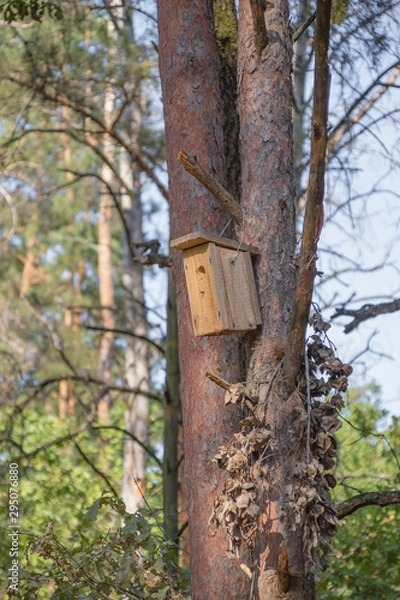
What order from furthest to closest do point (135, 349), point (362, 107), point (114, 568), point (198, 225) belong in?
point (135, 349), point (362, 107), point (114, 568), point (198, 225)

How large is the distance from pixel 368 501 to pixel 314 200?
4.93ft

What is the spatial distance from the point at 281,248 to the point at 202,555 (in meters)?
1.20

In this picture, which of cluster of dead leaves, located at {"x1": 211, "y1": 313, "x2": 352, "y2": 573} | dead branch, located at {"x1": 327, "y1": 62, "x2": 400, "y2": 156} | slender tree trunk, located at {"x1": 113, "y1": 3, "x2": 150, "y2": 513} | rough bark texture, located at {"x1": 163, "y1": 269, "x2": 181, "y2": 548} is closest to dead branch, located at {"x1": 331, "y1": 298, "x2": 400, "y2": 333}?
dead branch, located at {"x1": 327, "y1": 62, "x2": 400, "y2": 156}

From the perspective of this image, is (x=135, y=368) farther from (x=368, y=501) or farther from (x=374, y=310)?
(x=368, y=501)

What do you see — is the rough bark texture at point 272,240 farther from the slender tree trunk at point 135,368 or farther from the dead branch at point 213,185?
the slender tree trunk at point 135,368

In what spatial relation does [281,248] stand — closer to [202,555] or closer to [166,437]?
[202,555]

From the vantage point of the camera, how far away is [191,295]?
3191 millimetres

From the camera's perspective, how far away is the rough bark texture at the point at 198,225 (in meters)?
3.07

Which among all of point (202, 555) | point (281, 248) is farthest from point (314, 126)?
point (202, 555)

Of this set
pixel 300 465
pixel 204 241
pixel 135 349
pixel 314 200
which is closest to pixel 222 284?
pixel 204 241

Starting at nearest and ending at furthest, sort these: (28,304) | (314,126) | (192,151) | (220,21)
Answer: (314,126), (192,151), (220,21), (28,304)

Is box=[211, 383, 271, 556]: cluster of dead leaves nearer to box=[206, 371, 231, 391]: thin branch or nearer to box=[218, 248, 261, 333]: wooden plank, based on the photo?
box=[206, 371, 231, 391]: thin branch

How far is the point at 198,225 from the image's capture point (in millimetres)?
3391

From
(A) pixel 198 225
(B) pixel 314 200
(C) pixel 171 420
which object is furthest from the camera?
(C) pixel 171 420
